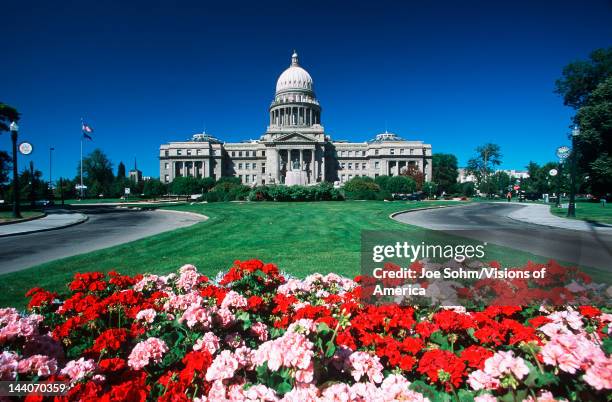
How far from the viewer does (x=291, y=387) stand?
9.22 feet

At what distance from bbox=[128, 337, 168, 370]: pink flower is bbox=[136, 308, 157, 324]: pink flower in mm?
839

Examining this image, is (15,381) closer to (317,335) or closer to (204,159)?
(317,335)

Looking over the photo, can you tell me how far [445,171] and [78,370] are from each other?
12145 centimetres

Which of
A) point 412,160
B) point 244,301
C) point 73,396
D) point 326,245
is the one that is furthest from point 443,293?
point 412,160

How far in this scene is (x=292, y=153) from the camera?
4040 inches

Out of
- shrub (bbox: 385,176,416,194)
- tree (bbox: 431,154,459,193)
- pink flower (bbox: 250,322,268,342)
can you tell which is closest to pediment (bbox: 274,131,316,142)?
shrub (bbox: 385,176,416,194)

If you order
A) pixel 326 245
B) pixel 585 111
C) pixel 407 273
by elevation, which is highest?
pixel 585 111

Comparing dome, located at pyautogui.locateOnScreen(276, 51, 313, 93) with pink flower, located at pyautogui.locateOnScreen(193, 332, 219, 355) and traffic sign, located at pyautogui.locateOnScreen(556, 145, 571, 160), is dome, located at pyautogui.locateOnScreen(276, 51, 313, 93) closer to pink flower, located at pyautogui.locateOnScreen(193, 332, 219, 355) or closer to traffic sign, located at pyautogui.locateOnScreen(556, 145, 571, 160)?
traffic sign, located at pyautogui.locateOnScreen(556, 145, 571, 160)

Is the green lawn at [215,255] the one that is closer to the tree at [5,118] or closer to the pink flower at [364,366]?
the pink flower at [364,366]

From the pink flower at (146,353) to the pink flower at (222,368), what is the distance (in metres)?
0.76

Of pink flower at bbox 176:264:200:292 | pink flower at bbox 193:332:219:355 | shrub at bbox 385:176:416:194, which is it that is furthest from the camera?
shrub at bbox 385:176:416:194

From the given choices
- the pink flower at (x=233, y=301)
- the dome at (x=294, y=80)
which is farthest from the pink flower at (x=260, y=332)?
the dome at (x=294, y=80)

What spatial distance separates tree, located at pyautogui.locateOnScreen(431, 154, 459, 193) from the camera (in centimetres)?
10371

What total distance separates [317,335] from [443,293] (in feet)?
7.26
